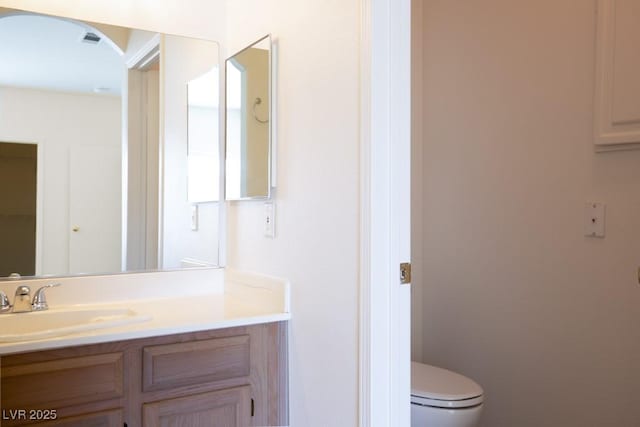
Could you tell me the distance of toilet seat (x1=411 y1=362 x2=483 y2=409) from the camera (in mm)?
1839

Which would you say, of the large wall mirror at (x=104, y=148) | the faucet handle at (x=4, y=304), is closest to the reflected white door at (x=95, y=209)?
the large wall mirror at (x=104, y=148)

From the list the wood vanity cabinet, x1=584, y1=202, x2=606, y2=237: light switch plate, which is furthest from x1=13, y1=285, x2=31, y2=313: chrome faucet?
x1=584, y1=202, x2=606, y2=237: light switch plate

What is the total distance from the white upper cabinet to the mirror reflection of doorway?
6.70 ft

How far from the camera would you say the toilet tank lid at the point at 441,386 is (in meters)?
1.87

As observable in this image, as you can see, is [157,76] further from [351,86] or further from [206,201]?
[351,86]

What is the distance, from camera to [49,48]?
179 centimetres

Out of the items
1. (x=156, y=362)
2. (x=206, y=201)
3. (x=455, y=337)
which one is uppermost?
(x=206, y=201)

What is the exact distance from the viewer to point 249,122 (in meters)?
1.93

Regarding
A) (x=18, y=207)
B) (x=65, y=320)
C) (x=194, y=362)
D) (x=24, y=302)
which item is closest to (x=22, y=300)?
(x=24, y=302)

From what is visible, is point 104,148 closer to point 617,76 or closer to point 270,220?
point 270,220

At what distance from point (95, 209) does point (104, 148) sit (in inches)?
8.9

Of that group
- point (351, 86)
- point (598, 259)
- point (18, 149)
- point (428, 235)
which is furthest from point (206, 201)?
point (598, 259)

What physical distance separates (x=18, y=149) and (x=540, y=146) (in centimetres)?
198

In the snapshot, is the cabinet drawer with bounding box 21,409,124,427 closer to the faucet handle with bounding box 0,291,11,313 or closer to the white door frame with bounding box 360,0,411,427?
the faucet handle with bounding box 0,291,11,313
